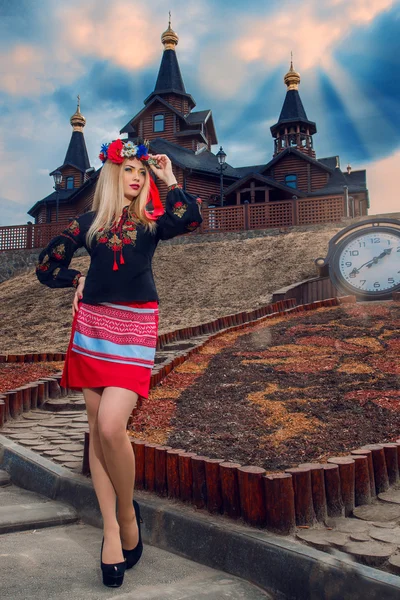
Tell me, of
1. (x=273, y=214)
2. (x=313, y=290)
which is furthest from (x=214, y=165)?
(x=313, y=290)

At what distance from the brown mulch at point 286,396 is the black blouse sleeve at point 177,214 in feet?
4.90

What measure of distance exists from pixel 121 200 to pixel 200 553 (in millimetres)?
1786

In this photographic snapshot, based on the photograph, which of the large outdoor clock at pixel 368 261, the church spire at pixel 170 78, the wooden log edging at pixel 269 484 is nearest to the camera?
the wooden log edging at pixel 269 484

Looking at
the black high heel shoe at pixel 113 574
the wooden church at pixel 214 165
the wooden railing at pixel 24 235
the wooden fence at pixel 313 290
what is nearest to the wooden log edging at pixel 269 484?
the black high heel shoe at pixel 113 574

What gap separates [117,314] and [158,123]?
116ft

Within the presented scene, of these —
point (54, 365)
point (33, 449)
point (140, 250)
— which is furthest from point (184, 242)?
point (140, 250)

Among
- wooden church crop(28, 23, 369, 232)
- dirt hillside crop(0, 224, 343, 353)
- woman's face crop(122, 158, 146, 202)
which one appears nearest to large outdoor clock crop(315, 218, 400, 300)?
dirt hillside crop(0, 224, 343, 353)

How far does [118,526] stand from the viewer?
2580mm

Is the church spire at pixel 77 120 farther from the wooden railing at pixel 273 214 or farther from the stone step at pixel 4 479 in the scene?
the stone step at pixel 4 479

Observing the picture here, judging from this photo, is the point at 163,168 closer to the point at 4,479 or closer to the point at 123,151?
the point at 123,151

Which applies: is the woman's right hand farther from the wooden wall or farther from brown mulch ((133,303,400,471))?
the wooden wall

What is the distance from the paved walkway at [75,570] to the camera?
234cm

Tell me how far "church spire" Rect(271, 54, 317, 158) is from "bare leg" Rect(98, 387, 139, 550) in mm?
39124

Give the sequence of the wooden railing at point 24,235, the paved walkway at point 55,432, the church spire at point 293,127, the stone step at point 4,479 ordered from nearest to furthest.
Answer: the stone step at point 4,479 → the paved walkway at point 55,432 → the wooden railing at point 24,235 → the church spire at point 293,127
